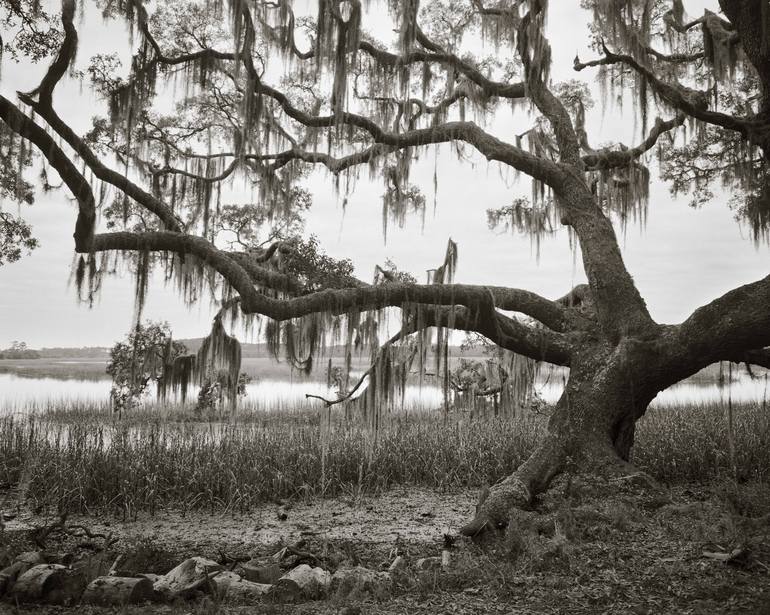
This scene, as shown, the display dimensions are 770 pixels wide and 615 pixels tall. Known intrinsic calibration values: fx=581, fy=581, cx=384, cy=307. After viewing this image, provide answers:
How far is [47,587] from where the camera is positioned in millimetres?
4383

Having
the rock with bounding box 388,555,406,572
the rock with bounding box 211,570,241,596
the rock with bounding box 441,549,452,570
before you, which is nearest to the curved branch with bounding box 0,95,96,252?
the rock with bounding box 211,570,241,596

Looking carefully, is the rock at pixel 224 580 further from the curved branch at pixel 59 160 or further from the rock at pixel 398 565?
the curved branch at pixel 59 160

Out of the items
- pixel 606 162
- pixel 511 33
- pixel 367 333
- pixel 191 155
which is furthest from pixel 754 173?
pixel 191 155

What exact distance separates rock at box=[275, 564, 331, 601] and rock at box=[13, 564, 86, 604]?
5.01ft

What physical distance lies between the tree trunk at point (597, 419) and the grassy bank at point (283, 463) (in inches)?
94.6

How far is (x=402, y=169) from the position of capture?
9008 mm

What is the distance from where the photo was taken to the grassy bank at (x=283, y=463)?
26.2ft

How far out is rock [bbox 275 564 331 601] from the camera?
4441 millimetres

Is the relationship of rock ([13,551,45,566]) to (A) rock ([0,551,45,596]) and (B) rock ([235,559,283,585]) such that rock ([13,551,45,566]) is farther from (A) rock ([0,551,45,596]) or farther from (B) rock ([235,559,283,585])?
(B) rock ([235,559,283,585])

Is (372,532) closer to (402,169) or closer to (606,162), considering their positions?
(402,169)

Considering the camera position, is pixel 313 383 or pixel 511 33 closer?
pixel 511 33

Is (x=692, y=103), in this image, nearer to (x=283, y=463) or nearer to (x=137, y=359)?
(x=283, y=463)

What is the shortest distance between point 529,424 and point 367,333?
6.39 m

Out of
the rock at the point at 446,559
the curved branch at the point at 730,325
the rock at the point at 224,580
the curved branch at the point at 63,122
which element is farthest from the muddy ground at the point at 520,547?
the curved branch at the point at 63,122
